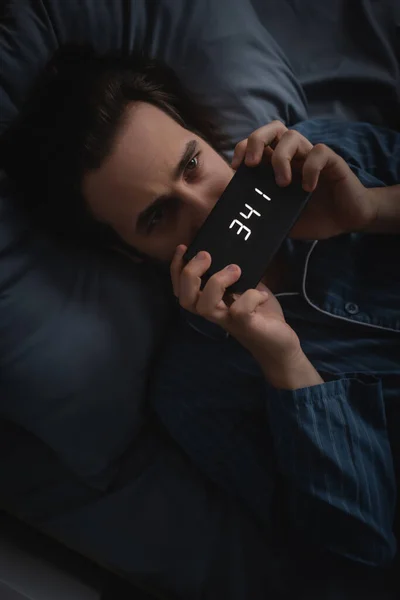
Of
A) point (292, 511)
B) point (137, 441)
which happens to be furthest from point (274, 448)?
point (137, 441)

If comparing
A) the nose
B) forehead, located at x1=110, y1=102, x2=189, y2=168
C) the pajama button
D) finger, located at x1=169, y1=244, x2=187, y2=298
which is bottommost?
the pajama button

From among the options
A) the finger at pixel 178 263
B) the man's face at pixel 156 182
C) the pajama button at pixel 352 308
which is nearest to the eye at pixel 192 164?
the man's face at pixel 156 182

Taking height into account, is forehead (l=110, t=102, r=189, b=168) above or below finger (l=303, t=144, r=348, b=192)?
above

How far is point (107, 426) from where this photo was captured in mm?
794

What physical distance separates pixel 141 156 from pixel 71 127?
130mm

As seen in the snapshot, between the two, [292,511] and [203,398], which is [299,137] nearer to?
[203,398]

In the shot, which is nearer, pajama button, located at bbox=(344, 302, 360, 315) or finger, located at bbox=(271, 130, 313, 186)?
finger, located at bbox=(271, 130, 313, 186)

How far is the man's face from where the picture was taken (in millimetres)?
688

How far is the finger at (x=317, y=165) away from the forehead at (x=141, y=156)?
0.17 m

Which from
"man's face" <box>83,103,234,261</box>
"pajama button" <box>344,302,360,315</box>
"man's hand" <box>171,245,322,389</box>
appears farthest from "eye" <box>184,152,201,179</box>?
"pajama button" <box>344,302,360,315</box>

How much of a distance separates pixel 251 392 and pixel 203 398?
0.07m

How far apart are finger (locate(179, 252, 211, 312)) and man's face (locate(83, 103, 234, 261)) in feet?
0.27

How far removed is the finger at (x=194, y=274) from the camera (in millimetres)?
650

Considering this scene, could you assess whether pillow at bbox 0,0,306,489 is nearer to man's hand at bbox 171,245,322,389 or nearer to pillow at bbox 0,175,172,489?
pillow at bbox 0,175,172,489
